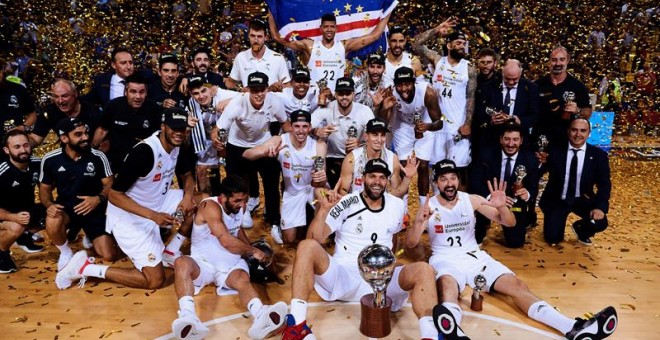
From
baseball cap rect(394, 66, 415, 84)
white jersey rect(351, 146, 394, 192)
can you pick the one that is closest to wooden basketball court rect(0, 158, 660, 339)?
white jersey rect(351, 146, 394, 192)

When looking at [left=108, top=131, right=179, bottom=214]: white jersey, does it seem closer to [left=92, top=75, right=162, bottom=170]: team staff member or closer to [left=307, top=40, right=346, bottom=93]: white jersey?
[left=92, top=75, right=162, bottom=170]: team staff member

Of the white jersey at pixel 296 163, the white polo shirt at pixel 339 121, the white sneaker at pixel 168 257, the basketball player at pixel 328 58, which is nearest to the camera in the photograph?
the white sneaker at pixel 168 257

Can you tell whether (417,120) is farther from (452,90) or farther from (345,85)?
(345,85)

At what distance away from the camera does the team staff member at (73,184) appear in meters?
4.90

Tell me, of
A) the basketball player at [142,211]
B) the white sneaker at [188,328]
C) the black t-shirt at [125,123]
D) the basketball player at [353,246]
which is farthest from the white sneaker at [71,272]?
the basketball player at [353,246]

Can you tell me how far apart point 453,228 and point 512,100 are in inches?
78.2

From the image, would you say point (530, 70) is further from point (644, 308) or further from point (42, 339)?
point (42, 339)

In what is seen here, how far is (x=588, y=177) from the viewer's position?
18.6 ft

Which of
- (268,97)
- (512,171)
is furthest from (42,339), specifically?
(512,171)

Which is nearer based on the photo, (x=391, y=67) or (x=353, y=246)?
(x=353, y=246)

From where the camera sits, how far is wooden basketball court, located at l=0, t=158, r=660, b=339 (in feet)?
13.2

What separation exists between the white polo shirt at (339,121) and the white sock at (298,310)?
224 centimetres

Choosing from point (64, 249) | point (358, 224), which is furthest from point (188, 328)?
point (64, 249)

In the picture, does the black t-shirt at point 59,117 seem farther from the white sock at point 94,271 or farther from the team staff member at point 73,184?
the white sock at point 94,271
